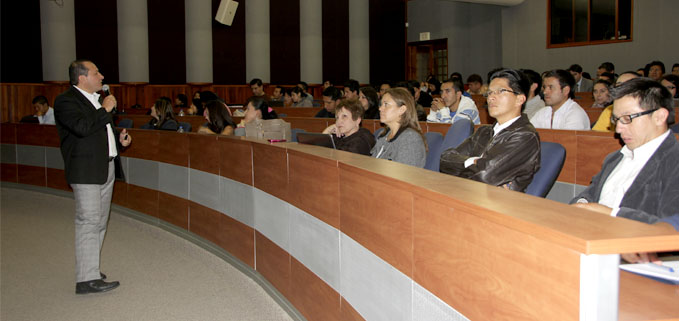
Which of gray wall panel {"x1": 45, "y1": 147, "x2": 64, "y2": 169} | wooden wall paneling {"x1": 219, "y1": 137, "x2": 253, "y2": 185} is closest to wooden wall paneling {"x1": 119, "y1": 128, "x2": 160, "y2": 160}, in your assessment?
wooden wall paneling {"x1": 219, "y1": 137, "x2": 253, "y2": 185}

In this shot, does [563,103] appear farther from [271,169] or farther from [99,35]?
[99,35]

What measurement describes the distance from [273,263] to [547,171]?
1818 millimetres

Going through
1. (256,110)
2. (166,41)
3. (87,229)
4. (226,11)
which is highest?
(226,11)

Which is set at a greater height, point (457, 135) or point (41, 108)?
point (41, 108)

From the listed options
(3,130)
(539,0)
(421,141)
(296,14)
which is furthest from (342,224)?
(296,14)

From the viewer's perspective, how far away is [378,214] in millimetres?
2137

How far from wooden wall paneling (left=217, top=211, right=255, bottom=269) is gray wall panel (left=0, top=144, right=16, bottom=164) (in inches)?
206

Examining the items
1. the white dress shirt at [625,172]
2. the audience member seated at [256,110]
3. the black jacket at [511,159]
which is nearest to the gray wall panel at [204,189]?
the audience member seated at [256,110]

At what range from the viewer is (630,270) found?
1420mm

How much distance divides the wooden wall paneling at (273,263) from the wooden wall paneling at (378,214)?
39.3 inches

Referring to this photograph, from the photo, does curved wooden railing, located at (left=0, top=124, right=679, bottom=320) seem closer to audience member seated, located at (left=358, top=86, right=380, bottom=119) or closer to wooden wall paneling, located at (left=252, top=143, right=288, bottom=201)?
wooden wall paneling, located at (left=252, top=143, right=288, bottom=201)

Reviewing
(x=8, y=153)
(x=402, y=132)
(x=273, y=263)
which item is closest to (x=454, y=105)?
(x=402, y=132)

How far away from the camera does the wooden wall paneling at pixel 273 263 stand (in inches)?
135

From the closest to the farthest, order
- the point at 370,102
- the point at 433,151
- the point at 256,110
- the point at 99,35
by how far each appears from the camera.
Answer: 1. the point at 433,151
2. the point at 256,110
3. the point at 370,102
4. the point at 99,35
